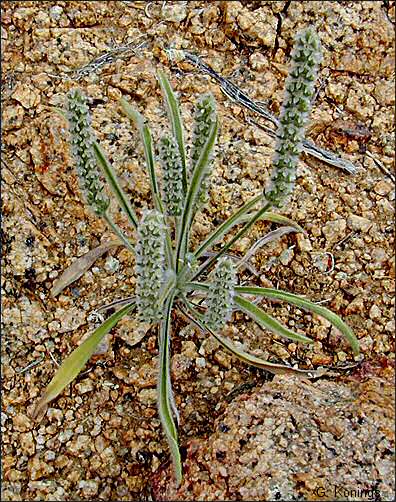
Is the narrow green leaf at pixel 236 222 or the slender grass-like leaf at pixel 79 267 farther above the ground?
the narrow green leaf at pixel 236 222

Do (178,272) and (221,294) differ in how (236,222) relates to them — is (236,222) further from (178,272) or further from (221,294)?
(221,294)

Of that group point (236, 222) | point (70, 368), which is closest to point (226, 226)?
point (236, 222)

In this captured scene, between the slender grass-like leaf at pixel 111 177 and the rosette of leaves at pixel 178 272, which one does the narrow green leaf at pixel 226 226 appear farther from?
the slender grass-like leaf at pixel 111 177

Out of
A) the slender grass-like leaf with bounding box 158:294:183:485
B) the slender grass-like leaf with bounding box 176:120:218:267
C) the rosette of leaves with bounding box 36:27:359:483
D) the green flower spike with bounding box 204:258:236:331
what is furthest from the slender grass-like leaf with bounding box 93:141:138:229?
the green flower spike with bounding box 204:258:236:331

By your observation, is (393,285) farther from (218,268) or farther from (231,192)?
(218,268)

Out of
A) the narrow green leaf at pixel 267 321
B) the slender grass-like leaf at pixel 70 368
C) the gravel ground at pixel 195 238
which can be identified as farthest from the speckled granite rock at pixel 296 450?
the slender grass-like leaf at pixel 70 368

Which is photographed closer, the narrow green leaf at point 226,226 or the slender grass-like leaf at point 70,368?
the slender grass-like leaf at point 70,368

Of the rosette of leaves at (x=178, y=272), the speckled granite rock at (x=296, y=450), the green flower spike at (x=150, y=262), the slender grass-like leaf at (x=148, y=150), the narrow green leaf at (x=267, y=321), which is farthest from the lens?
the slender grass-like leaf at (x=148, y=150)

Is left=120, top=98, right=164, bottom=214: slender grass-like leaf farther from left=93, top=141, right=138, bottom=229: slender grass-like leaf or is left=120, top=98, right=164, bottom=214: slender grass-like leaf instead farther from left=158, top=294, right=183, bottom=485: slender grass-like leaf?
left=158, top=294, right=183, bottom=485: slender grass-like leaf
